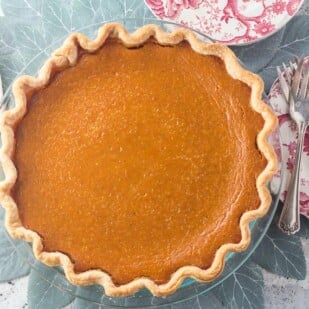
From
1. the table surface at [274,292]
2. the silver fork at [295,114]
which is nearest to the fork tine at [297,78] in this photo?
the silver fork at [295,114]

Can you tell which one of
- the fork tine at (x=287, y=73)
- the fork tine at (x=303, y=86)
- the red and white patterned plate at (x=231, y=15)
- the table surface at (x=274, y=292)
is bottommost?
the table surface at (x=274, y=292)

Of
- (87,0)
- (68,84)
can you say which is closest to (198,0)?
(87,0)

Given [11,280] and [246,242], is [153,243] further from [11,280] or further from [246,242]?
[11,280]

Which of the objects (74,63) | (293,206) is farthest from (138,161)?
(293,206)

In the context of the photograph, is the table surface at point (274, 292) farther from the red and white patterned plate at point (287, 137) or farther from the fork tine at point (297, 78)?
the fork tine at point (297, 78)

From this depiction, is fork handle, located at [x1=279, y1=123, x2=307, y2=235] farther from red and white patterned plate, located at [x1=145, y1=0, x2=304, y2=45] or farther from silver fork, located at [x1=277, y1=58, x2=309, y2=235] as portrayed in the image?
red and white patterned plate, located at [x1=145, y1=0, x2=304, y2=45]

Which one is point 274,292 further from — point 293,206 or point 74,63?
point 74,63
